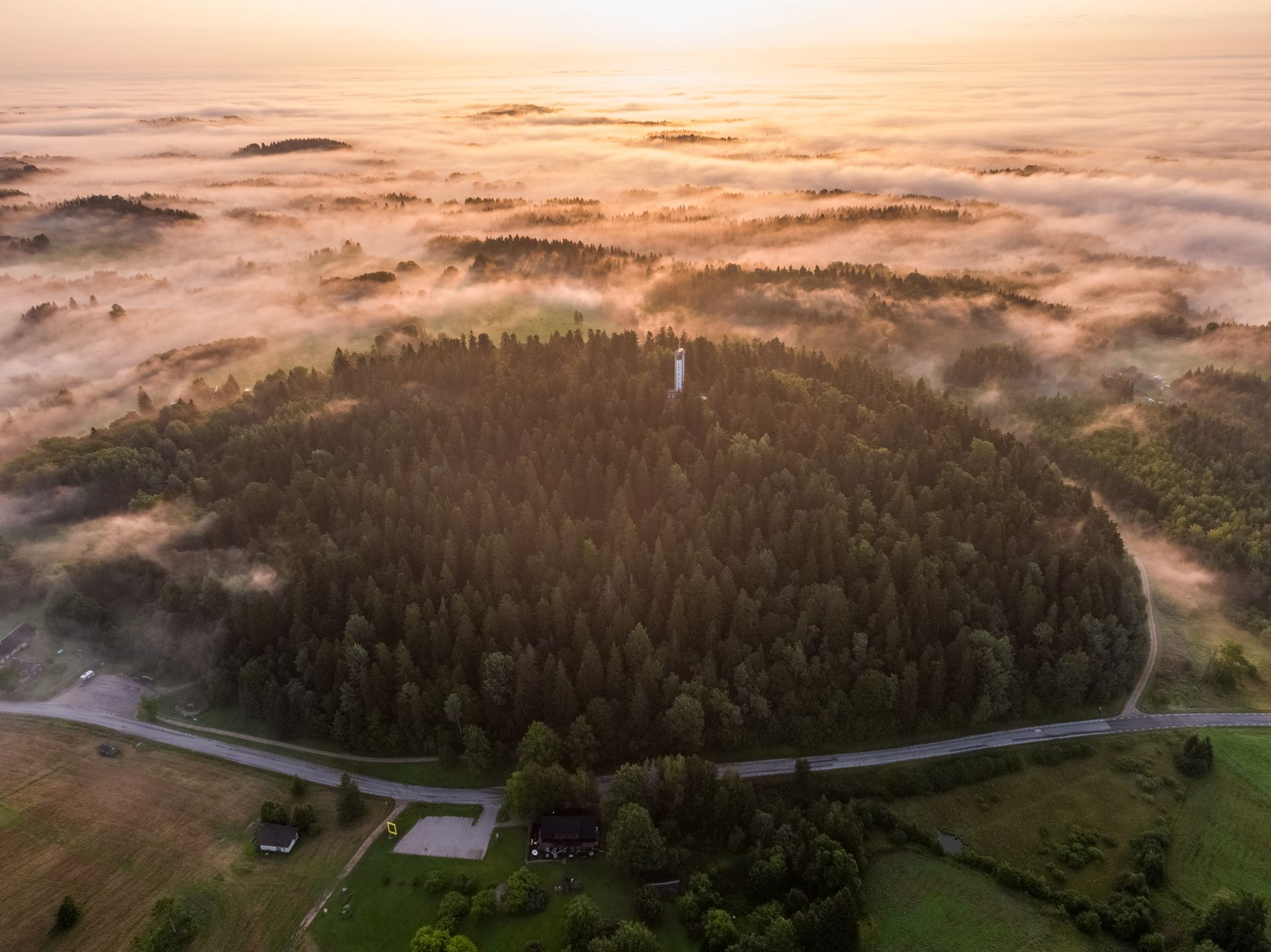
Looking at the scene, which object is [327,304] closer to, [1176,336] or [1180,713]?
[1180,713]

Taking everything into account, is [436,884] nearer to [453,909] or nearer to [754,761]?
[453,909]

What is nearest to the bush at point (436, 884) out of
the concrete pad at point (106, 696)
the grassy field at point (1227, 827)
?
the concrete pad at point (106, 696)

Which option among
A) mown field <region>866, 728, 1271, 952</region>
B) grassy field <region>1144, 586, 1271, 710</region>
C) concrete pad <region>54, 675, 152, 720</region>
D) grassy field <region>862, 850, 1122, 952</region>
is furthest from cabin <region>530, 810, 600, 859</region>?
grassy field <region>1144, 586, 1271, 710</region>

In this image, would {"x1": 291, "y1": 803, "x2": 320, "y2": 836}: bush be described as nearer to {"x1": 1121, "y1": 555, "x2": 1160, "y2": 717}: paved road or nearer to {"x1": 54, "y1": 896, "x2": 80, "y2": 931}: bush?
{"x1": 54, "y1": 896, "x2": 80, "y2": 931}: bush

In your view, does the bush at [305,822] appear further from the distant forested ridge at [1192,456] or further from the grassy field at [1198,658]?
the distant forested ridge at [1192,456]

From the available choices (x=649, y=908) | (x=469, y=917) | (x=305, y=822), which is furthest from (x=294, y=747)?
(x=649, y=908)
